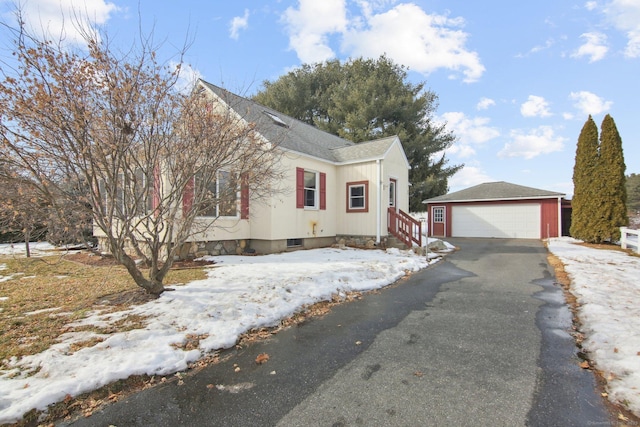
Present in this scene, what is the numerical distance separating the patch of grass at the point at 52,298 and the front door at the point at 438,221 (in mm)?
18335

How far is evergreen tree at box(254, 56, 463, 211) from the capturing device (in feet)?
80.7

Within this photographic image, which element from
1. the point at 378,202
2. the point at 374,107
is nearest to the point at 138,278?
the point at 378,202

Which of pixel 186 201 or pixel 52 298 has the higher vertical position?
pixel 186 201

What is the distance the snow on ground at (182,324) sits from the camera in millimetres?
2652

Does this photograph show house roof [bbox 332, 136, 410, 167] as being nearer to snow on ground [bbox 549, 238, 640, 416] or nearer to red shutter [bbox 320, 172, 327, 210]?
red shutter [bbox 320, 172, 327, 210]

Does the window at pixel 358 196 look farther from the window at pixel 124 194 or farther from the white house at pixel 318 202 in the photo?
the window at pixel 124 194

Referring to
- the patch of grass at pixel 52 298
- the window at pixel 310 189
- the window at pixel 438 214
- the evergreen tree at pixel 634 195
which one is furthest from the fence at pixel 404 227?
the evergreen tree at pixel 634 195

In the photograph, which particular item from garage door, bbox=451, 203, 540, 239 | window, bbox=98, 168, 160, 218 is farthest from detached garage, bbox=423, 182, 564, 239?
window, bbox=98, 168, 160, 218

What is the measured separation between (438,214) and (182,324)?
2080 centimetres

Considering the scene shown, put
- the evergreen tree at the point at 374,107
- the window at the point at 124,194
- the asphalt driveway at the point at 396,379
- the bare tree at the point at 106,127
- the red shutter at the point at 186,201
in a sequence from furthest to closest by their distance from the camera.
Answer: the evergreen tree at the point at 374,107, the red shutter at the point at 186,201, the window at the point at 124,194, the bare tree at the point at 106,127, the asphalt driveway at the point at 396,379

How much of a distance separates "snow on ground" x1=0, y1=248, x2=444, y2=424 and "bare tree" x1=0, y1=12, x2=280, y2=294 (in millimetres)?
1001

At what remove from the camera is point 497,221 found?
64.9 ft

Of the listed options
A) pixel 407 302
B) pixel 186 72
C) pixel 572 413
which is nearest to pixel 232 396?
pixel 572 413

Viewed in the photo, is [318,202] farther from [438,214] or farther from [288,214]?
[438,214]
